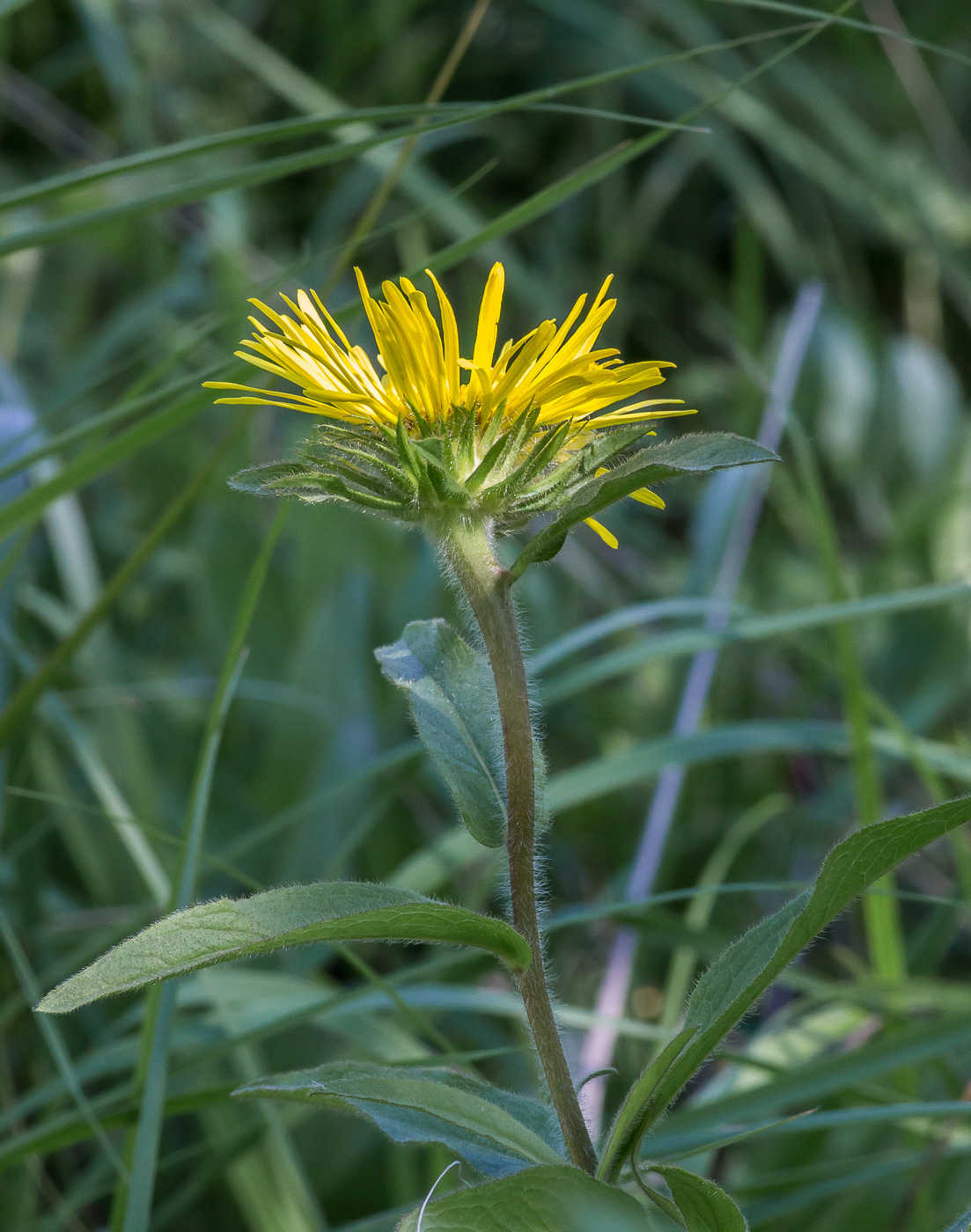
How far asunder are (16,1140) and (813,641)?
1.15 meters

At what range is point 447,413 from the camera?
1.70 feet

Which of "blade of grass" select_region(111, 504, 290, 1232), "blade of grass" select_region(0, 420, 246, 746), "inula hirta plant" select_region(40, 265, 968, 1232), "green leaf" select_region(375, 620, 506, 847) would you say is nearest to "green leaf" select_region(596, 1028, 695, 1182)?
"inula hirta plant" select_region(40, 265, 968, 1232)

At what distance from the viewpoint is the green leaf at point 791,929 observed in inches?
16.8

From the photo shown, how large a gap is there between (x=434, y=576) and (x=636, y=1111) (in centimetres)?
93

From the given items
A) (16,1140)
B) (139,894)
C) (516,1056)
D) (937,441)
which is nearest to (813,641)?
(937,441)

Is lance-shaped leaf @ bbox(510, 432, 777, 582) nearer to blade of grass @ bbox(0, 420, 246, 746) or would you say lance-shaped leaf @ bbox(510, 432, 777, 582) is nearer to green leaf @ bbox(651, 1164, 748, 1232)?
green leaf @ bbox(651, 1164, 748, 1232)

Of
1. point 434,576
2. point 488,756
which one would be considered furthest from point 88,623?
point 434,576

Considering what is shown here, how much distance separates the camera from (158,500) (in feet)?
5.74

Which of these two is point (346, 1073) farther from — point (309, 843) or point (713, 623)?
point (713, 623)

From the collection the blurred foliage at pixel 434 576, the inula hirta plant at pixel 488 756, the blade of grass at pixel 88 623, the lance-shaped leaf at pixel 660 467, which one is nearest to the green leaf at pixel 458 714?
the inula hirta plant at pixel 488 756

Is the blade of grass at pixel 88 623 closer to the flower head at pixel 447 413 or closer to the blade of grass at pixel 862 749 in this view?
the flower head at pixel 447 413

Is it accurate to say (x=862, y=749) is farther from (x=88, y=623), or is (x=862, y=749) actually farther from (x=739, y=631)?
(x=88, y=623)

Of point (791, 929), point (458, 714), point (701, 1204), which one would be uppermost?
point (458, 714)

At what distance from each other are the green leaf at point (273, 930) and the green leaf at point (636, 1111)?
73mm
